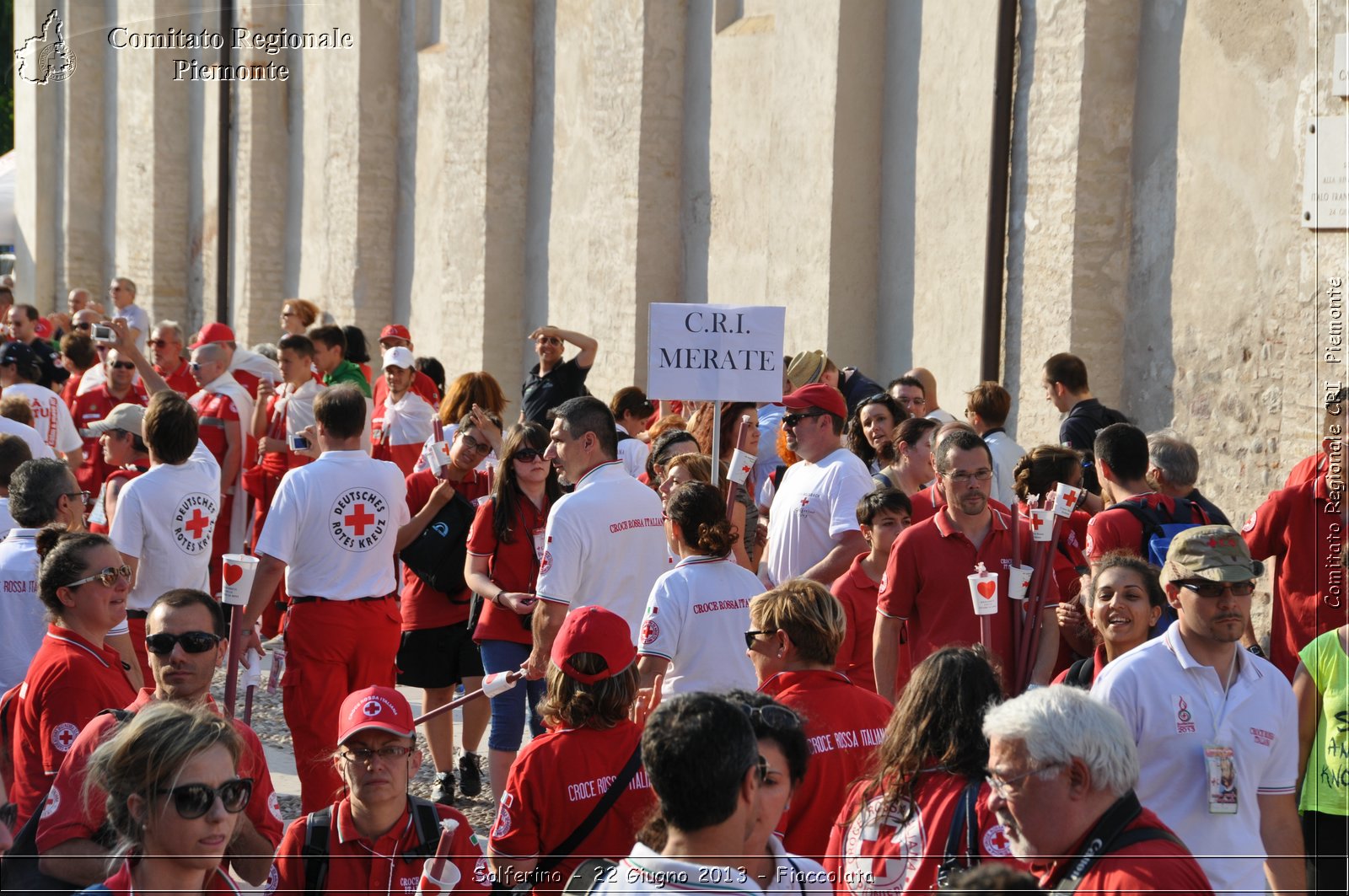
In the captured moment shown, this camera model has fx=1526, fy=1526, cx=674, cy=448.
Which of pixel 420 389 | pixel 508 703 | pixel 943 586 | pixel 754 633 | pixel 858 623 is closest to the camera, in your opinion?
pixel 754 633

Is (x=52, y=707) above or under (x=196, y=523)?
under

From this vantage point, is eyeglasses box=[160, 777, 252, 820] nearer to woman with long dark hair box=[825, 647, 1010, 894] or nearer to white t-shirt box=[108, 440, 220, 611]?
woman with long dark hair box=[825, 647, 1010, 894]

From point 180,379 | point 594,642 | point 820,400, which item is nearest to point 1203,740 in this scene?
point 594,642

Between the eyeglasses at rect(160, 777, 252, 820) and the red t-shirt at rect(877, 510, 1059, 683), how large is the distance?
308 centimetres

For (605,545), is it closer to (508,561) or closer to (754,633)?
(508,561)

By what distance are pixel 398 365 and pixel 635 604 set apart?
16.8ft

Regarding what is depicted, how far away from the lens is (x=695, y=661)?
5.50m

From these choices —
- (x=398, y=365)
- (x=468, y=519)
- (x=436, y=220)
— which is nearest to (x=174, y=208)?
(x=436, y=220)

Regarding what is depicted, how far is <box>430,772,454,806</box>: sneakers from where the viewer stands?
7.68 metres

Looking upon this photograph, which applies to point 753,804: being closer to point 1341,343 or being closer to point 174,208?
point 1341,343

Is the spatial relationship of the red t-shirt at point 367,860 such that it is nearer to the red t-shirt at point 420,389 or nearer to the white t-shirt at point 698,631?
the white t-shirt at point 698,631

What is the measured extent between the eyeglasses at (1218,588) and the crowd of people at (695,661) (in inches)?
0.4

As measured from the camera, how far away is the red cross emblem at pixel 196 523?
7258 mm

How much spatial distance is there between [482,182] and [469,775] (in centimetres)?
1114
